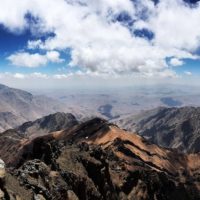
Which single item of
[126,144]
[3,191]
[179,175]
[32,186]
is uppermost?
[3,191]

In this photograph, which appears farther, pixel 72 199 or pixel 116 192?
pixel 116 192

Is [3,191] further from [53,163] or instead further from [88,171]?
[88,171]

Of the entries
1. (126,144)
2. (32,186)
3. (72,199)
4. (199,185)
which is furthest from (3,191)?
(126,144)

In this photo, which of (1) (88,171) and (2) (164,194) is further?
(2) (164,194)

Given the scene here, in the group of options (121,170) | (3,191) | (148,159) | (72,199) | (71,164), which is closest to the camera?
(3,191)

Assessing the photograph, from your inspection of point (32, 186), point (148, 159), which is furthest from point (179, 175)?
point (32, 186)

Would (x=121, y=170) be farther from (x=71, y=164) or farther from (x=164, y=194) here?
(x=71, y=164)

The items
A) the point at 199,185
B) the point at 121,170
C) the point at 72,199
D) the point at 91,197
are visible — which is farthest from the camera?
the point at 199,185

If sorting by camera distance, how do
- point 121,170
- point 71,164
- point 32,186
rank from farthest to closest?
point 121,170 < point 71,164 < point 32,186

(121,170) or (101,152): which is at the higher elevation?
(101,152)
